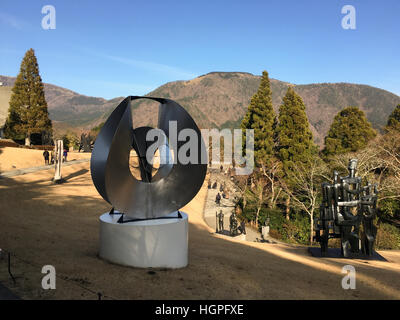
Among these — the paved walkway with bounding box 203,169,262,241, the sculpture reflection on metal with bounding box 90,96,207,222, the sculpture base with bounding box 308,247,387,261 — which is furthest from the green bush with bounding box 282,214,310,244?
the sculpture reflection on metal with bounding box 90,96,207,222

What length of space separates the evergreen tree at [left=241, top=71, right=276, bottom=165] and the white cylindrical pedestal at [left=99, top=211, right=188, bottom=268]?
2248cm

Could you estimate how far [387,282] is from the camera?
9.45 metres

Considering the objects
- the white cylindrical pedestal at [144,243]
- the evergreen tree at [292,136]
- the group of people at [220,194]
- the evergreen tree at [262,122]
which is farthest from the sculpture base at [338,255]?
the evergreen tree at [262,122]

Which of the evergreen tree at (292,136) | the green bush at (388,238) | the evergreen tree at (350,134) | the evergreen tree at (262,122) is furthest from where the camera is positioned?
the evergreen tree at (350,134)

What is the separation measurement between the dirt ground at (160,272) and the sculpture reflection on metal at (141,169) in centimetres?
188

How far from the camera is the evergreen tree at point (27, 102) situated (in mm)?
38531

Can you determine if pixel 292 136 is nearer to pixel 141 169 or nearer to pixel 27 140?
pixel 141 169

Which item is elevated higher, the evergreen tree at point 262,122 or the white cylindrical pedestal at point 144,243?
the evergreen tree at point 262,122

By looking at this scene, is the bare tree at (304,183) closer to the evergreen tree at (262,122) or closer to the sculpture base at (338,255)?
the evergreen tree at (262,122)

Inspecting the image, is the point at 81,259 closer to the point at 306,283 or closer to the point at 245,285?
the point at 245,285

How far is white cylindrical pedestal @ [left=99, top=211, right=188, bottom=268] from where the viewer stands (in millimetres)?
8531

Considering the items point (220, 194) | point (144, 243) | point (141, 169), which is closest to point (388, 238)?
point (220, 194)
